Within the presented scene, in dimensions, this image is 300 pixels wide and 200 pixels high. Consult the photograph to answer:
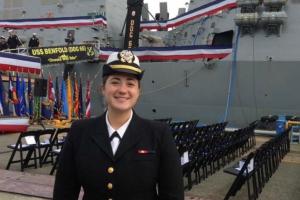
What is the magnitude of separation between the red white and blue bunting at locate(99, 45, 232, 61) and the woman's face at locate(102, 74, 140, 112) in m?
11.7

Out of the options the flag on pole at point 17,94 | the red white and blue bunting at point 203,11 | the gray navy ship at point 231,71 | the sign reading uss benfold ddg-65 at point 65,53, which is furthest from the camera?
the sign reading uss benfold ddg-65 at point 65,53

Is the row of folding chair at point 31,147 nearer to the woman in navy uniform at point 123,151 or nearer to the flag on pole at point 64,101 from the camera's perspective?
the woman in navy uniform at point 123,151

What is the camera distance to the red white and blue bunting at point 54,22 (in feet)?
54.1

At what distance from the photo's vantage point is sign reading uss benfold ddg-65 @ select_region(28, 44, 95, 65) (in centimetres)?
1461

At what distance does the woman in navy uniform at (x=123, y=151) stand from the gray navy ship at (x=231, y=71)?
11.1 meters

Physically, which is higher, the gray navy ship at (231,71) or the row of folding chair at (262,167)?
the gray navy ship at (231,71)

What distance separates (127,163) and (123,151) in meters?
0.05

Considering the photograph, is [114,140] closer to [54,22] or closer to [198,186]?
[198,186]

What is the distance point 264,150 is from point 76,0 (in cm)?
1348

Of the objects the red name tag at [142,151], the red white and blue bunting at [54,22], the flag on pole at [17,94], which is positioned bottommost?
the flag on pole at [17,94]

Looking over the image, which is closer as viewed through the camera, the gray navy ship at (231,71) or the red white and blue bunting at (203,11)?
the gray navy ship at (231,71)

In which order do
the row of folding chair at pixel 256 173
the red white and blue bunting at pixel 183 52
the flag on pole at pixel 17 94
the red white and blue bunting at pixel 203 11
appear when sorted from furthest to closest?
the red white and blue bunting at pixel 203 11, the red white and blue bunting at pixel 183 52, the flag on pole at pixel 17 94, the row of folding chair at pixel 256 173

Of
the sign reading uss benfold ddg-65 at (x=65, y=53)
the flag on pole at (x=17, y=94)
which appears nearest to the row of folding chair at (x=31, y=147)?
the flag on pole at (x=17, y=94)

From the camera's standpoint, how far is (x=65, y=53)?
577 inches
